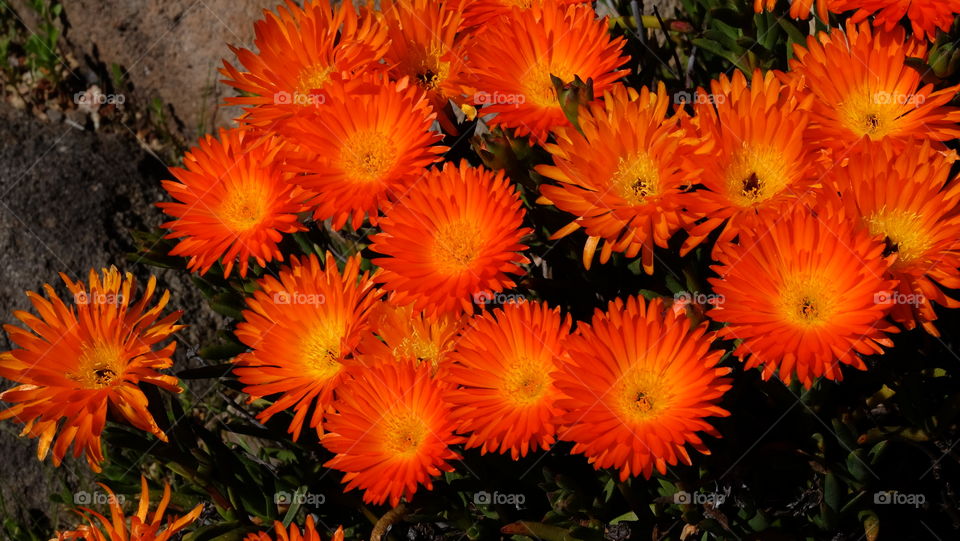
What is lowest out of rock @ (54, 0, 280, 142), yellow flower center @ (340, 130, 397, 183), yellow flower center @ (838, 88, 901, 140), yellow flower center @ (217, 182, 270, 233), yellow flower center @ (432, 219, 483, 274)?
yellow flower center @ (432, 219, 483, 274)

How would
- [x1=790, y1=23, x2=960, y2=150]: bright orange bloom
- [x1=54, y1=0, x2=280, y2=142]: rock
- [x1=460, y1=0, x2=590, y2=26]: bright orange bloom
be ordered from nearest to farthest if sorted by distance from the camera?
[x1=790, y1=23, x2=960, y2=150]: bright orange bloom → [x1=460, y1=0, x2=590, y2=26]: bright orange bloom → [x1=54, y1=0, x2=280, y2=142]: rock

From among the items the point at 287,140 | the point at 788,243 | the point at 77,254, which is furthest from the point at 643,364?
the point at 77,254

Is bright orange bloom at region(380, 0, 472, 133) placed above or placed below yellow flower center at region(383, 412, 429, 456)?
above

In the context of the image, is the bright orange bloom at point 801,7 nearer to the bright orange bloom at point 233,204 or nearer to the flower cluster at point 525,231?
the flower cluster at point 525,231

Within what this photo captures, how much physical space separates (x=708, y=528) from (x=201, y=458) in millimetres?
1262

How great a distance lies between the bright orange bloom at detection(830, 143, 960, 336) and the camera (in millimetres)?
1936

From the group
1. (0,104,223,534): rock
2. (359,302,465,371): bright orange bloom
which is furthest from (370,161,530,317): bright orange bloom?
(0,104,223,534): rock

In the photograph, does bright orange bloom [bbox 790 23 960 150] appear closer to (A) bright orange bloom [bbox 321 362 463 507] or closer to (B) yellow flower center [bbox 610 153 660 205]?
(B) yellow flower center [bbox 610 153 660 205]

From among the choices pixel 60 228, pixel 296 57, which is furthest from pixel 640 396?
pixel 60 228

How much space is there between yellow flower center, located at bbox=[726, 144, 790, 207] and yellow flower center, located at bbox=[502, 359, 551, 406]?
1.88 feet

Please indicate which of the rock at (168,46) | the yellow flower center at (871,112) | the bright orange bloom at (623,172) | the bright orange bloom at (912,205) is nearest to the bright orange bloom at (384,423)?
the bright orange bloom at (623,172)

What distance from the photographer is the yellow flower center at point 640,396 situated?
6.28 feet

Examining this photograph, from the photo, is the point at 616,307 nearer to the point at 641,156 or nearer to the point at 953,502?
the point at 641,156

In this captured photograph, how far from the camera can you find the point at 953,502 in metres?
2.27
